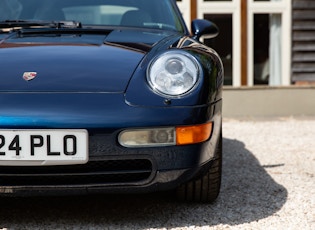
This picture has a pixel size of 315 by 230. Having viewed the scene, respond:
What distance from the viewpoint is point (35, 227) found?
2494 millimetres

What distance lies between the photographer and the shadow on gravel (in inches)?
100

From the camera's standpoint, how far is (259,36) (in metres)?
8.48

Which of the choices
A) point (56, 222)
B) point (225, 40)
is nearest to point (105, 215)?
point (56, 222)

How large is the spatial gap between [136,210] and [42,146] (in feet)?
2.30

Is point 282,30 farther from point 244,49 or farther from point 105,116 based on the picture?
point 105,116

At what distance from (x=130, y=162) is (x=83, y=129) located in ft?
0.80

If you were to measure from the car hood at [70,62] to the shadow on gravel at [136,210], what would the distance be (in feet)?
1.99

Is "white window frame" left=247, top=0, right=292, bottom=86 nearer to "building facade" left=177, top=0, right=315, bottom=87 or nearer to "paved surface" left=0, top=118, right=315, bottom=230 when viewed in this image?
"building facade" left=177, top=0, right=315, bottom=87

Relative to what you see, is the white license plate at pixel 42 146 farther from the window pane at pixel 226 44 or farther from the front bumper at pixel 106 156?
the window pane at pixel 226 44

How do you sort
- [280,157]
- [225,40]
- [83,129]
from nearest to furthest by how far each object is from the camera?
1. [83,129]
2. [280,157]
3. [225,40]

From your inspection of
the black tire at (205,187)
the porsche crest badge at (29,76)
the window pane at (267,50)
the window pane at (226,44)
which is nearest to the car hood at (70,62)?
the porsche crest badge at (29,76)

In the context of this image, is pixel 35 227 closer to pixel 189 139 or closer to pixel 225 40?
pixel 189 139

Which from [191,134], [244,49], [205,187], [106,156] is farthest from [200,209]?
[244,49]

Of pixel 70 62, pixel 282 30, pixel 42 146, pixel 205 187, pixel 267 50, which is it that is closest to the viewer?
pixel 42 146
